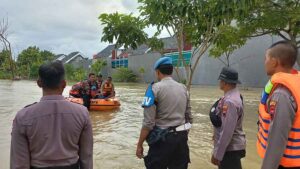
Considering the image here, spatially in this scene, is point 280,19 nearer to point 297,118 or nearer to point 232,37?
point 232,37

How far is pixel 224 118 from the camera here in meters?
3.86

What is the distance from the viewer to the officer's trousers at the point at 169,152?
3980mm

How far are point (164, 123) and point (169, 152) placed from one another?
0.30 m

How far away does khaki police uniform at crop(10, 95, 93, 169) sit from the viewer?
270 centimetres

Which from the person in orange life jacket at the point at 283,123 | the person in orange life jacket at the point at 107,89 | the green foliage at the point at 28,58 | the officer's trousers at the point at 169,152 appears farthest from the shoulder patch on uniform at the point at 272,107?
the green foliage at the point at 28,58

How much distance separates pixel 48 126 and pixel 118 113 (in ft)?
41.1

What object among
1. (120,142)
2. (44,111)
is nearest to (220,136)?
(44,111)

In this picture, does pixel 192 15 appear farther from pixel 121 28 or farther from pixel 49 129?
pixel 49 129

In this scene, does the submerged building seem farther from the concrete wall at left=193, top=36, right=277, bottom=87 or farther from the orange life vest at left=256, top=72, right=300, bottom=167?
the orange life vest at left=256, top=72, right=300, bottom=167

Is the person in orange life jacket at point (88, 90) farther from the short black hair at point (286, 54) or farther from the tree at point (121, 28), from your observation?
the short black hair at point (286, 54)

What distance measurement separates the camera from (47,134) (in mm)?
2730

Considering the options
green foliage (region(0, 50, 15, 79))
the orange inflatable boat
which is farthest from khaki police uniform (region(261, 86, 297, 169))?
green foliage (region(0, 50, 15, 79))

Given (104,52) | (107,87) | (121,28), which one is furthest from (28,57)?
(121,28)

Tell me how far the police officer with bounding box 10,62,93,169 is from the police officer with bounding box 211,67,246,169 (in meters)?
1.52
